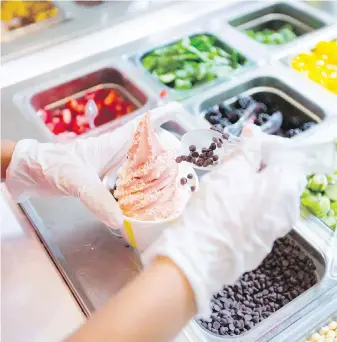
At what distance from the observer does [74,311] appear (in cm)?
117

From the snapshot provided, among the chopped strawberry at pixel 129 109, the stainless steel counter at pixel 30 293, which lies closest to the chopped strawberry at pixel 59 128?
the chopped strawberry at pixel 129 109

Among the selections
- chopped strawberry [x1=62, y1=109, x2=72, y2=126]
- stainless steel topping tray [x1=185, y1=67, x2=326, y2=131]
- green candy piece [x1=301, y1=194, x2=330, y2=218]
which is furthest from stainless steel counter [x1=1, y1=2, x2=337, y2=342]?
green candy piece [x1=301, y1=194, x2=330, y2=218]

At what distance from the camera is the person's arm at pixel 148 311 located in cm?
89

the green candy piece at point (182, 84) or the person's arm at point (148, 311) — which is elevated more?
the person's arm at point (148, 311)

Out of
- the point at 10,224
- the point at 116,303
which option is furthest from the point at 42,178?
the point at 116,303

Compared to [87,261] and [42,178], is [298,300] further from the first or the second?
[42,178]

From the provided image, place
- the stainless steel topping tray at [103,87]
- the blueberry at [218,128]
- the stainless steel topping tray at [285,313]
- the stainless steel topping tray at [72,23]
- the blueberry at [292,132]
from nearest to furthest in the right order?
the stainless steel topping tray at [285,313]
the blueberry at [218,128]
the blueberry at [292,132]
the stainless steel topping tray at [103,87]
the stainless steel topping tray at [72,23]

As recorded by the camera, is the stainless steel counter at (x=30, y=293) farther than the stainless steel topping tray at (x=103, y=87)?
No

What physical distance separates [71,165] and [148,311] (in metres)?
0.49

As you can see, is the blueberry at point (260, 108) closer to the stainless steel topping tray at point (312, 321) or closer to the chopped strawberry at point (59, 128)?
the chopped strawberry at point (59, 128)

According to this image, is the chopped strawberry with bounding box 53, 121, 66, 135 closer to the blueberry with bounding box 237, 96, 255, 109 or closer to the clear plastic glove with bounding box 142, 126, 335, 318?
Result: the blueberry with bounding box 237, 96, 255, 109

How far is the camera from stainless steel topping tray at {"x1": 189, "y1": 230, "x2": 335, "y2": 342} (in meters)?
1.11

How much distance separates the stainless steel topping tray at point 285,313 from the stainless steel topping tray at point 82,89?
0.78 m

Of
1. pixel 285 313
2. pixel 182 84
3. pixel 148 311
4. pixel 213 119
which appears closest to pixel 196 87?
pixel 182 84
